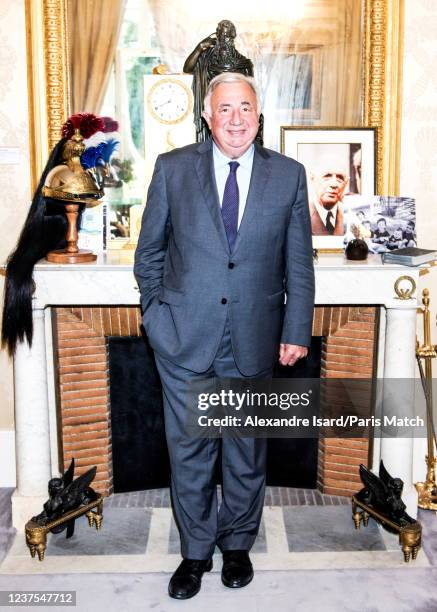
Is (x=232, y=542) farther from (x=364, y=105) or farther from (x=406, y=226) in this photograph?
(x=364, y=105)

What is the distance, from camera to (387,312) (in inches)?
110

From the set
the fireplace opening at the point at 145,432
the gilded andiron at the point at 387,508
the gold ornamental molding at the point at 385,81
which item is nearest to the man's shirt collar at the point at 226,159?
the gold ornamental molding at the point at 385,81

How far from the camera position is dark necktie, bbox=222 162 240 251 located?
7.33 ft

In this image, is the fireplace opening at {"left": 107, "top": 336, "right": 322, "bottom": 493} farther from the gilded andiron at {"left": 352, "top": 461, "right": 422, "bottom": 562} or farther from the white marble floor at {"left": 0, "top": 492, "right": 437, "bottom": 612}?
the white marble floor at {"left": 0, "top": 492, "right": 437, "bottom": 612}

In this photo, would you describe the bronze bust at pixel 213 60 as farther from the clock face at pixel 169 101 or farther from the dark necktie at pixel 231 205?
the dark necktie at pixel 231 205

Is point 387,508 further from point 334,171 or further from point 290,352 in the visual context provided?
point 334,171

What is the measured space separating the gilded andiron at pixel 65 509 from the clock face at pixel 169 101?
1.50m

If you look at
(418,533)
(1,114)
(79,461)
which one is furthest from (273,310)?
(1,114)

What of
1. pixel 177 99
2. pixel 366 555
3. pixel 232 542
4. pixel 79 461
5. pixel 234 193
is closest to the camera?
pixel 234 193

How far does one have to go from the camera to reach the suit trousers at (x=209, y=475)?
2.33 m

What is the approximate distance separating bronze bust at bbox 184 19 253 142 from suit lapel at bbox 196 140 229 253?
613mm

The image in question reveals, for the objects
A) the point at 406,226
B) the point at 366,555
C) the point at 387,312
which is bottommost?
the point at 366,555

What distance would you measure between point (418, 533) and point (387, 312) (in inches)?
33.7

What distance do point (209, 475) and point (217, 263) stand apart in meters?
0.76
